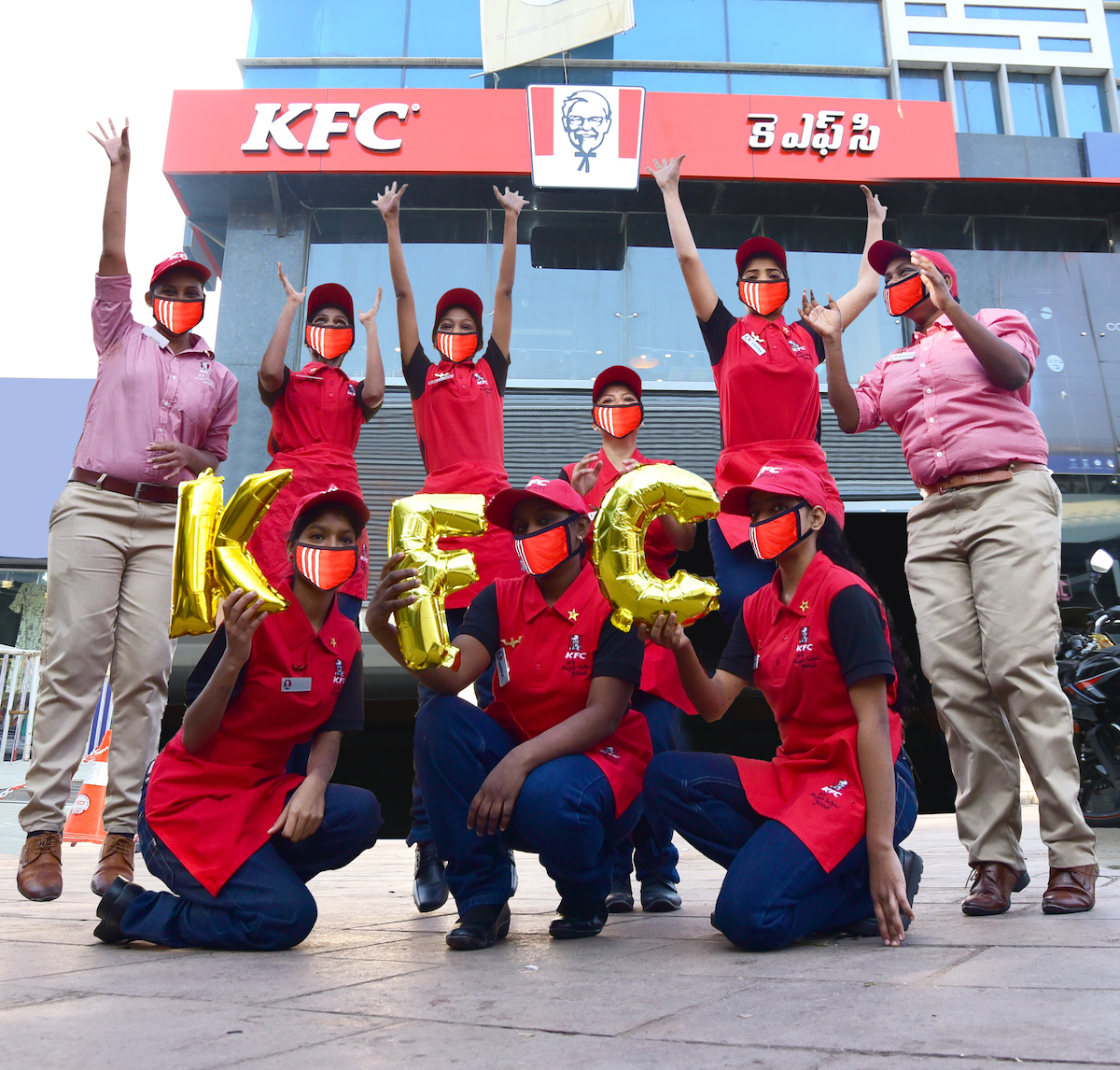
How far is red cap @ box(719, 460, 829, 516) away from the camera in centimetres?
245

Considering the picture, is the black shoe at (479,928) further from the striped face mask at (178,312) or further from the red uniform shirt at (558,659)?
the striped face mask at (178,312)

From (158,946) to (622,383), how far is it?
2.28m

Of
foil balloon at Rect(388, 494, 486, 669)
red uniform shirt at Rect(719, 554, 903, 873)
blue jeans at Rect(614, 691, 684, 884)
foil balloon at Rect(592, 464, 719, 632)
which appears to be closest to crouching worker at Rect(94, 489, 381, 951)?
foil balloon at Rect(388, 494, 486, 669)

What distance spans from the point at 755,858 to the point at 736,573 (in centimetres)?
111

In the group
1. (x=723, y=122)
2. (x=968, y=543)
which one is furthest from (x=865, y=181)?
(x=968, y=543)

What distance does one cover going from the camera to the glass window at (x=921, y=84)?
1205 cm

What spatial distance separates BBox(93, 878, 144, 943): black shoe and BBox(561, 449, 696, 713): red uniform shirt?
4.97 ft

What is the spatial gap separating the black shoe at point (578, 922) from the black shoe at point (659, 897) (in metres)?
0.61

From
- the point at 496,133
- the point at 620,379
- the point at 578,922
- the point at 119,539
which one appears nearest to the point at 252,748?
the point at 578,922

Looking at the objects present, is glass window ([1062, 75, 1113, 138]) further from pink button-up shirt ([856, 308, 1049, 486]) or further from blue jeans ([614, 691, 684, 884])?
blue jeans ([614, 691, 684, 884])

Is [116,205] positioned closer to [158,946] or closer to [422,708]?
[422,708]

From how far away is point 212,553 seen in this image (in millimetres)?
2424

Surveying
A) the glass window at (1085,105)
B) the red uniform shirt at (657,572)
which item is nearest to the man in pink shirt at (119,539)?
the red uniform shirt at (657,572)

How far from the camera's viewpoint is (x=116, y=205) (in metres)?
3.35
